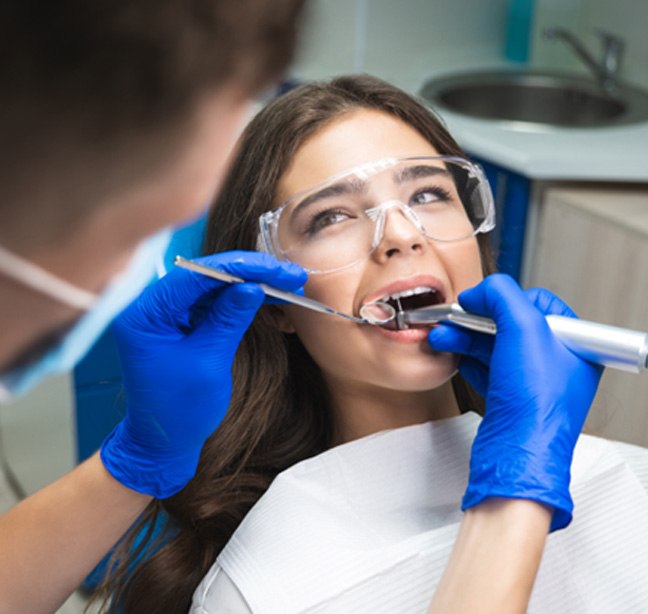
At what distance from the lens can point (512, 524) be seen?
3.75 feet

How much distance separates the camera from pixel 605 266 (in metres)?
2.52

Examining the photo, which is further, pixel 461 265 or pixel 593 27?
pixel 593 27

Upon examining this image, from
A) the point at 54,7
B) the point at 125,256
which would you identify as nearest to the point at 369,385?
the point at 125,256

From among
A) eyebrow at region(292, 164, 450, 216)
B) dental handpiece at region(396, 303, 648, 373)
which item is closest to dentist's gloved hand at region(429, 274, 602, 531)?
dental handpiece at region(396, 303, 648, 373)

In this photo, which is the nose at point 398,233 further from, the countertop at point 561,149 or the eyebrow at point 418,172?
the countertop at point 561,149

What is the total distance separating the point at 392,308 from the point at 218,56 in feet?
3.22

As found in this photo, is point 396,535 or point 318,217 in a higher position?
point 318,217

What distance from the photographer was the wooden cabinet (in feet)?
7.93

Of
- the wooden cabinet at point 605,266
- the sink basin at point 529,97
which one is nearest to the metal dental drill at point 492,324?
the wooden cabinet at point 605,266

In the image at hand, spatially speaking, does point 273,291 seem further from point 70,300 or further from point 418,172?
point 70,300

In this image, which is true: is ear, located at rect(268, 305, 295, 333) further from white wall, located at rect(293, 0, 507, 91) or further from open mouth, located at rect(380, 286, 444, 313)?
white wall, located at rect(293, 0, 507, 91)

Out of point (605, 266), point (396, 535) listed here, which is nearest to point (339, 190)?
point (396, 535)

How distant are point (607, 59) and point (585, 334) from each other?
223 cm

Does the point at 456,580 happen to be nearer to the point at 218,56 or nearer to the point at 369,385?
the point at 369,385
